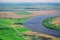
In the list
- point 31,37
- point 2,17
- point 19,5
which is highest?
point 19,5

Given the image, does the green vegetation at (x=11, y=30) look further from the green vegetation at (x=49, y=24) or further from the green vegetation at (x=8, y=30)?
the green vegetation at (x=49, y=24)

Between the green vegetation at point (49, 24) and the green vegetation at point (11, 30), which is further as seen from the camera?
the green vegetation at point (49, 24)

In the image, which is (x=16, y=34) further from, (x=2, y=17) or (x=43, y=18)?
(x=43, y=18)

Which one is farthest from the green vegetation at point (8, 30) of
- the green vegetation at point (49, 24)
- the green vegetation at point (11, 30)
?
the green vegetation at point (49, 24)

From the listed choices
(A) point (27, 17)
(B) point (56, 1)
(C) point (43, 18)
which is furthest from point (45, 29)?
(B) point (56, 1)

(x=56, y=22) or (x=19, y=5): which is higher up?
(x=19, y=5)

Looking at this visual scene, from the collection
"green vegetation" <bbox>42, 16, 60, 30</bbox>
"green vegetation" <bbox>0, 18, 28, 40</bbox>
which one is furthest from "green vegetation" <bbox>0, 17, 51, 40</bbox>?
"green vegetation" <bbox>42, 16, 60, 30</bbox>

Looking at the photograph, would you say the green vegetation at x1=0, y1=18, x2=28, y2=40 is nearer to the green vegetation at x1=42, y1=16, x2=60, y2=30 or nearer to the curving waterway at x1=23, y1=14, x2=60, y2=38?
the curving waterway at x1=23, y1=14, x2=60, y2=38

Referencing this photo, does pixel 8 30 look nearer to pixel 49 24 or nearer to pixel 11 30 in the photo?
pixel 11 30

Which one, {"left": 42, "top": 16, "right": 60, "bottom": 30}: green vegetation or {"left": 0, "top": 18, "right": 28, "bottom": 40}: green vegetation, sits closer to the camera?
{"left": 0, "top": 18, "right": 28, "bottom": 40}: green vegetation

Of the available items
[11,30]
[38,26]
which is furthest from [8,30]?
[38,26]

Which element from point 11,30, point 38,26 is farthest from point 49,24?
point 11,30
